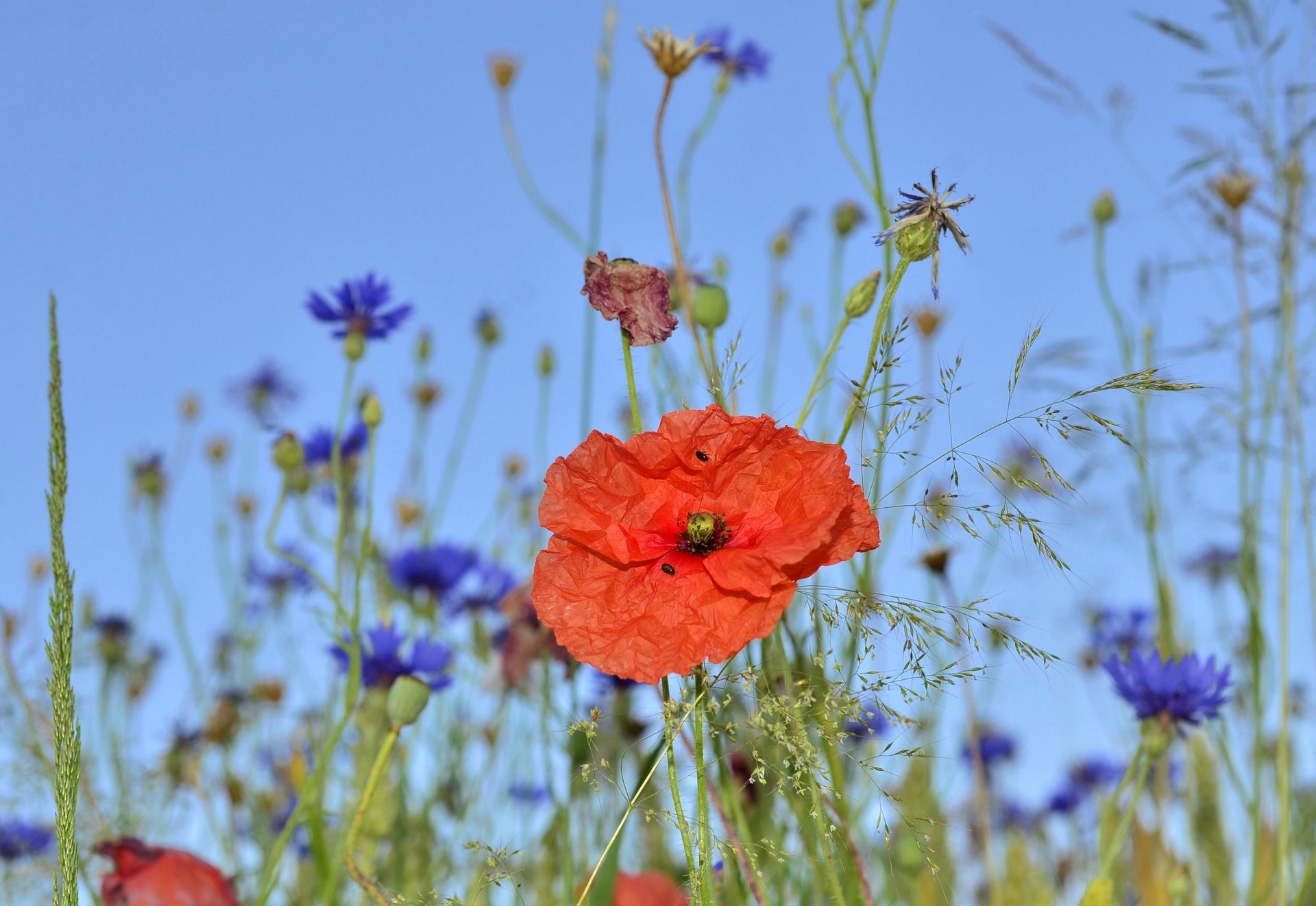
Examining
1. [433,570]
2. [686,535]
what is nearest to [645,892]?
[686,535]

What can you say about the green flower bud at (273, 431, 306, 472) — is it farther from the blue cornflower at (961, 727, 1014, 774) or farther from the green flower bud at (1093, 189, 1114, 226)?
the blue cornflower at (961, 727, 1014, 774)

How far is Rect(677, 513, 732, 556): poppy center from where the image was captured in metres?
0.65

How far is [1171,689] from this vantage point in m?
1.04

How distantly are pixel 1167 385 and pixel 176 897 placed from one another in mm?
723

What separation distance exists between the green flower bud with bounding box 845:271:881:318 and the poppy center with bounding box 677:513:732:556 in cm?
25

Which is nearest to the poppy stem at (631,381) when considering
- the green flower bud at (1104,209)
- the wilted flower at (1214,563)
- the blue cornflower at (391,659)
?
the blue cornflower at (391,659)

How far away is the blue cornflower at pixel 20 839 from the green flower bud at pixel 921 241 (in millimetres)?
1617

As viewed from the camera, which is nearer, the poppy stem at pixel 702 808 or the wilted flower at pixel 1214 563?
the poppy stem at pixel 702 808

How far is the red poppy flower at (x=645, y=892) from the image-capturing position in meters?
0.83

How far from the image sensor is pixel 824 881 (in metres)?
0.90

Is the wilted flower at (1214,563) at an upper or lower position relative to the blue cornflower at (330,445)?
upper

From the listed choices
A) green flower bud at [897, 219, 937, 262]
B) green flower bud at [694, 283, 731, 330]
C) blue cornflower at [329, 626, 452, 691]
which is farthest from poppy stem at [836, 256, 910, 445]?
blue cornflower at [329, 626, 452, 691]

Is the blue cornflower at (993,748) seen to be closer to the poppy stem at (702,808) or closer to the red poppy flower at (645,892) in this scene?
the red poppy flower at (645,892)

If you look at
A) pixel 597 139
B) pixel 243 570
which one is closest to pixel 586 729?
pixel 597 139
